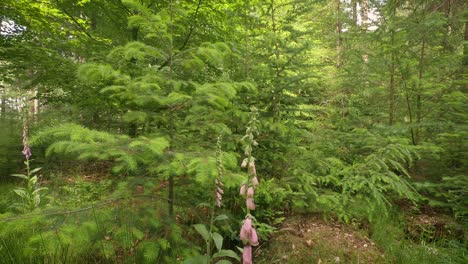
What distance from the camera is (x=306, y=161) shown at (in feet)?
14.6

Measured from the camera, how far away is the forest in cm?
252

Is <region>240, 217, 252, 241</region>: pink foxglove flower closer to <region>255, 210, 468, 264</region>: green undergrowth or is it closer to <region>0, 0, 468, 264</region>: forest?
<region>0, 0, 468, 264</region>: forest

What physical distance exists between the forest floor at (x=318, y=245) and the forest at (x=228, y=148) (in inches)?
1.0

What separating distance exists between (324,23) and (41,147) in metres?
13.1

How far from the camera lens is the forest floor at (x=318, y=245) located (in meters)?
3.59

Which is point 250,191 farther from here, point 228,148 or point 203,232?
point 228,148

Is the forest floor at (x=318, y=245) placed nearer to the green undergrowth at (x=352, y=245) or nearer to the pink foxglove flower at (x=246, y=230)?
the green undergrowth at (x=352, y=245)

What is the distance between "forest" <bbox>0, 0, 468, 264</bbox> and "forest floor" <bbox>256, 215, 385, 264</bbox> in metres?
0.03

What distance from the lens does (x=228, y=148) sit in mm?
3828

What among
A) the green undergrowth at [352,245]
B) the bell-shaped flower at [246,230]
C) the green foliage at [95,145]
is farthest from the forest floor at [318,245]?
the green foliage at [95,145]

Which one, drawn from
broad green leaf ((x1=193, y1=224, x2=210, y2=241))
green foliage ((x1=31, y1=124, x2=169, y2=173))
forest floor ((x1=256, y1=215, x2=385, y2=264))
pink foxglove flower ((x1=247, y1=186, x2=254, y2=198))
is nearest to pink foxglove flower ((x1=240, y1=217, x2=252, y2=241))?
pink foxglove flower ((x1=247, y1=186, x2=254, y2=198))

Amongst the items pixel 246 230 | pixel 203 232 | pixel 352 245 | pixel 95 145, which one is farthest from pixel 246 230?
pixel 352 245

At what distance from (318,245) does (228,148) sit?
198cm

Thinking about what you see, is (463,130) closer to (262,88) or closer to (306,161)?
(306,161)
